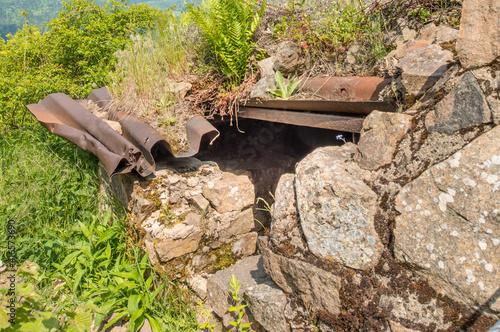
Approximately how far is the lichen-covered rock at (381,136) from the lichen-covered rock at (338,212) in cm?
10

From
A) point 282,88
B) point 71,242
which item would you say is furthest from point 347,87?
point 71,242

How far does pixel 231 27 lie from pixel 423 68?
2.65 m

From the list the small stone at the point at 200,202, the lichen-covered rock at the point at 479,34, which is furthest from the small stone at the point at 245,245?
the lichen-covered rock at the point at 479,34

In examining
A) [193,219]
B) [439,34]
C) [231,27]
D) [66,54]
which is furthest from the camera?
[66,54]

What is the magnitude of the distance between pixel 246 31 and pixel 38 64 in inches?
273

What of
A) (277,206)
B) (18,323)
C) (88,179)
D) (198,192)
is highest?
(18,323)

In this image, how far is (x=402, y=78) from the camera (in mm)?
2395

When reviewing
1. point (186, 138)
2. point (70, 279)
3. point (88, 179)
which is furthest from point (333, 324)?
point (88, 179)

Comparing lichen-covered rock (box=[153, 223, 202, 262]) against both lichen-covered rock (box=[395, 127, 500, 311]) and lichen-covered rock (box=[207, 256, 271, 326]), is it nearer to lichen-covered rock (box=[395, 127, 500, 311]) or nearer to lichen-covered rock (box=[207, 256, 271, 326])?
lichen-covered rock (box=[207, 256, 271, 326])

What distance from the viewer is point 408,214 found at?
1.95 meters

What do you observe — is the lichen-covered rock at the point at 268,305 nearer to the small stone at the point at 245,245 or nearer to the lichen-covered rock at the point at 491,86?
the small stone at the point at 245,245

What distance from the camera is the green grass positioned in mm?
3598

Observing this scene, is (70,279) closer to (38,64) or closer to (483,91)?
(483,91)

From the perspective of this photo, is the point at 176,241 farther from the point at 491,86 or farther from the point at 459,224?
the point at 491,86
